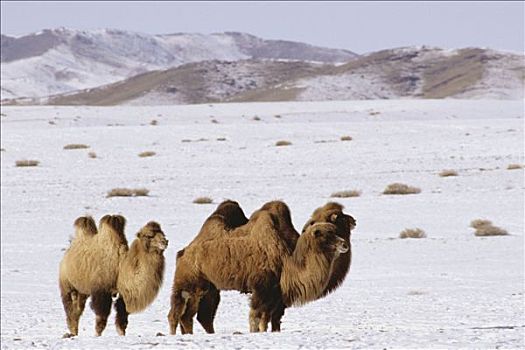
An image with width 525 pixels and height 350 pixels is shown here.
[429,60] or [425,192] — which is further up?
[429,60]

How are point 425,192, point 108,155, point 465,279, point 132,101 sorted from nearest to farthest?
point 465,279 < point 425,192 < point 108,155 < point 132,101

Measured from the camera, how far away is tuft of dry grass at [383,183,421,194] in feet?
76.2

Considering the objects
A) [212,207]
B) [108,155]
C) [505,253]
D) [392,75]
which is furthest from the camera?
[392,75]

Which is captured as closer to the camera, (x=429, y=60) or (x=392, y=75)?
(x=392, y=75)

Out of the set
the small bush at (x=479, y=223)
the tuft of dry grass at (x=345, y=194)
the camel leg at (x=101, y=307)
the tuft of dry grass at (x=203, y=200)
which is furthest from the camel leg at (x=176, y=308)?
the tuft of dry grass at (x=345, y=194)

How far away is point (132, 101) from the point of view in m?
156

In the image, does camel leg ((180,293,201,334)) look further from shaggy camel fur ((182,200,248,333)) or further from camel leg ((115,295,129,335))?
camel leg ((115,295,129,335))

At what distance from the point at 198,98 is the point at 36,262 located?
148836mm

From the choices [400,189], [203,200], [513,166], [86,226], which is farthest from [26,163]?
[86,226]

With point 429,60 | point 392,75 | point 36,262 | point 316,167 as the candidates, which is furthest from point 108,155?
point 429,60

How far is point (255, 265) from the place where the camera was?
28.4ft

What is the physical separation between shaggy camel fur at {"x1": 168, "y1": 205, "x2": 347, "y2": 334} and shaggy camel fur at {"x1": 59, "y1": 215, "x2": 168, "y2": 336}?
0.27 metres

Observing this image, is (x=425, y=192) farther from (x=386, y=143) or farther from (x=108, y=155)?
(x=108, y=155)

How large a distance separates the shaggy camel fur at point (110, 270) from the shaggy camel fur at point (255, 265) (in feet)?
0.88
